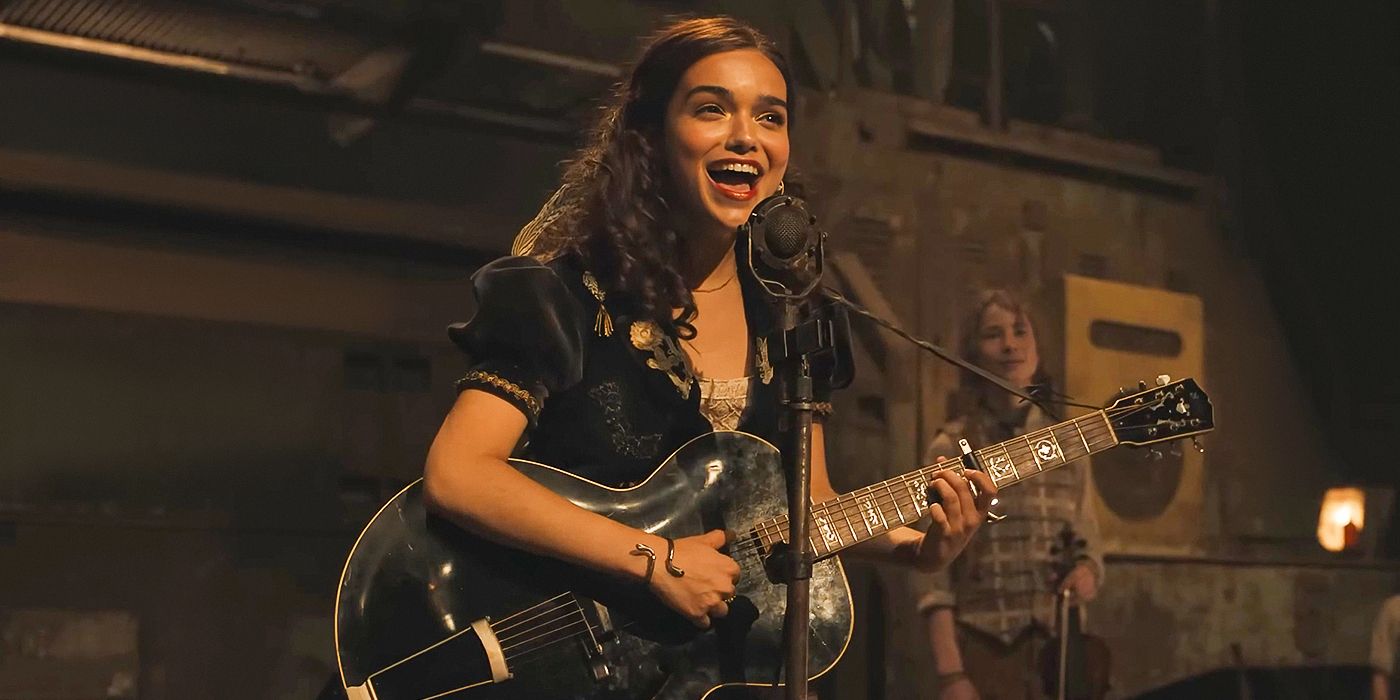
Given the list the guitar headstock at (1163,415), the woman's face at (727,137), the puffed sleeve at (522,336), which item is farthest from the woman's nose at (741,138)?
the guitar headstock at (1163,415)

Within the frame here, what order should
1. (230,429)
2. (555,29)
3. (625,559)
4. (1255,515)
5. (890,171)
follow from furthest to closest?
(1255,515) → (890,171) → (555,29) → (230,429) → (625,559)

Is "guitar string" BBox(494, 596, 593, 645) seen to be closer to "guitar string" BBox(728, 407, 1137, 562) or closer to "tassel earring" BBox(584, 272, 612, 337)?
"guitar string" BBox(728, 407, 1137, 562)

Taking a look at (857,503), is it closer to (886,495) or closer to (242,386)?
(886,495)

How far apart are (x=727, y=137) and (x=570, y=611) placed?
2.74ft

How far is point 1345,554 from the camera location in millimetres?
4207

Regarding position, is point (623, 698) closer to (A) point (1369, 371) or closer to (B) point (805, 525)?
(B) point (805, 525)

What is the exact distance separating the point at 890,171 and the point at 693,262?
4.54 feet

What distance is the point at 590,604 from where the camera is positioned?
2256mm

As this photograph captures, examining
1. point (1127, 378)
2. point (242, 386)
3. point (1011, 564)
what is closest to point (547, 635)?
point (242, 386)

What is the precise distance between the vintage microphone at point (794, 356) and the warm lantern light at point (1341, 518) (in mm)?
2772

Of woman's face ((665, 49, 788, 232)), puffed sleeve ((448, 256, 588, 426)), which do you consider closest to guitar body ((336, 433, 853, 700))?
puffed sleeve ((448, 256, 588, 426))

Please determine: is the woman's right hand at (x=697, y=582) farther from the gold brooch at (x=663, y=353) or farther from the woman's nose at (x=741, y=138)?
the woman's nose at (x=741, y=138)

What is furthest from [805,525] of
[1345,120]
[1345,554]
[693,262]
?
[1345,120]

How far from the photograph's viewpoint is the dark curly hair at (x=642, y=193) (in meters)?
2.49
